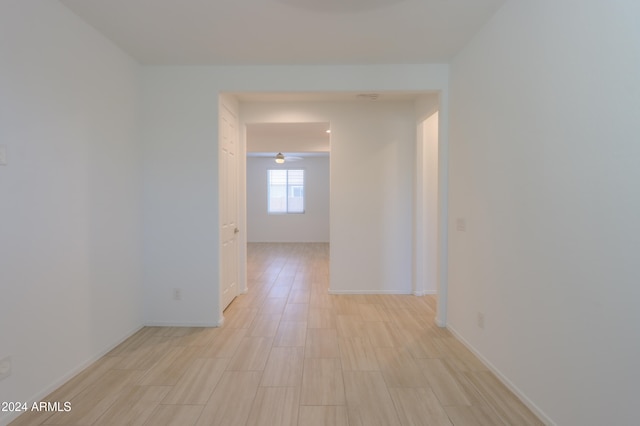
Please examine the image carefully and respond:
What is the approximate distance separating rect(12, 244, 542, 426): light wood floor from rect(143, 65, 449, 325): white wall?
441 mm

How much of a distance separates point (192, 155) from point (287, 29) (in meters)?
1.52

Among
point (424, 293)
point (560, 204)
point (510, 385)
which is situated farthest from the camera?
point (424, 293)

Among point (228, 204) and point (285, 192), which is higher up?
point (285, 192)

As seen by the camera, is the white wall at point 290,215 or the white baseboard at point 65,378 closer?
the white baseboard at point 65,378

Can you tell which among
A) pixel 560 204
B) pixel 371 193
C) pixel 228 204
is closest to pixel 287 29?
pixel 228 204

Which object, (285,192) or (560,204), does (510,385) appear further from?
(285,192)

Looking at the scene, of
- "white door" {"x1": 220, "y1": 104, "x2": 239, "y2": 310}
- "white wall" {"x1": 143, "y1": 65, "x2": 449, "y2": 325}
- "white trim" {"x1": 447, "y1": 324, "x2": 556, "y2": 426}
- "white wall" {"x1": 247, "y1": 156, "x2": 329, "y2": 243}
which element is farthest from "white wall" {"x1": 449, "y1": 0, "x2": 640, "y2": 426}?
"white wall" {"x1": 247, "y1": 156, "x2": 329, "y2": 243}

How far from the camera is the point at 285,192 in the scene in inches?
397

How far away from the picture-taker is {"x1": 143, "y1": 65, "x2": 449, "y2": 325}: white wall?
3.34 m

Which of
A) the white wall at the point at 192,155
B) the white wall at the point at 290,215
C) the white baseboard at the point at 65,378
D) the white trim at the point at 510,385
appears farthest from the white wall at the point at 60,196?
the white wall at the point at 290,215

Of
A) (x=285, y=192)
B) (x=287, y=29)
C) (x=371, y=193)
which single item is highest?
(x=287, y=29)

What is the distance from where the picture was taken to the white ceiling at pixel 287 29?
230cm

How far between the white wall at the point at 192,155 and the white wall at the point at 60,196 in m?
0.25

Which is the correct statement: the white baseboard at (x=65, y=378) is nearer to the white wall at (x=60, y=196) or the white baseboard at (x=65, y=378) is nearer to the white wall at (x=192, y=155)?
the white wall at (x=60, y=196)
